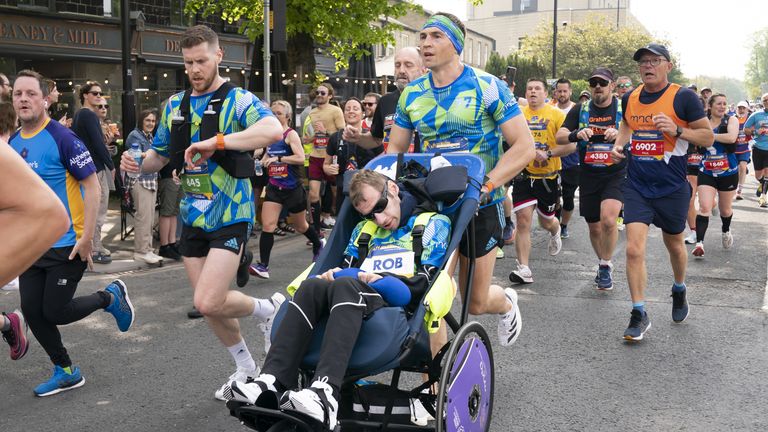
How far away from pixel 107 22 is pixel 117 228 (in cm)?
1208

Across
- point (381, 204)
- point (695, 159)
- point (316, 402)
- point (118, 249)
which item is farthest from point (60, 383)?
point (695, 159)

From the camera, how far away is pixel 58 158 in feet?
17.3

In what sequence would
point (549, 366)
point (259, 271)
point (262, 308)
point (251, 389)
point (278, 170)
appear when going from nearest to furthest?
point (251, 389) → point (262, 308) → point (549, 366) → point (259, 271) → point (278, 170)

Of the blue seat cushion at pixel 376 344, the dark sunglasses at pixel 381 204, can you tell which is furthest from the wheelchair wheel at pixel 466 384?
the dark sunglasses at pixel 381 204

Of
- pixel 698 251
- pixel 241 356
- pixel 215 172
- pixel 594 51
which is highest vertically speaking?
pixel 594 51

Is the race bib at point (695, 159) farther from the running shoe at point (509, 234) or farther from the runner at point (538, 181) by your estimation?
the runner at point (538, 181)

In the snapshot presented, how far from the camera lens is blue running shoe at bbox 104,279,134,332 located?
5.81m

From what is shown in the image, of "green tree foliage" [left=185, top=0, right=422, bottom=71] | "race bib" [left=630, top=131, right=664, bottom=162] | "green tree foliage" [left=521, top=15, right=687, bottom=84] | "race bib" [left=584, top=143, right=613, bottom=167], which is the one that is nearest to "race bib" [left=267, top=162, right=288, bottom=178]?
"race bib" [left=584, top=143, right=613, bottom=167]

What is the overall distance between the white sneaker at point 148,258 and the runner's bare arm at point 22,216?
27.4 ft

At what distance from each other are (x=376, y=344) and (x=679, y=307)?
161 inches

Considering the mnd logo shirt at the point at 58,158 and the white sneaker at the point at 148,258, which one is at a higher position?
the mnd logo shirt at the point at 58,158

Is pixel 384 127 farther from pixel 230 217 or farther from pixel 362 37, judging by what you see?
pixel 362 37

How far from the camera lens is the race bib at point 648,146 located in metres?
6.57

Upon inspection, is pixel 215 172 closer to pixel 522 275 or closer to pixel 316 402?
pixel 316 402
